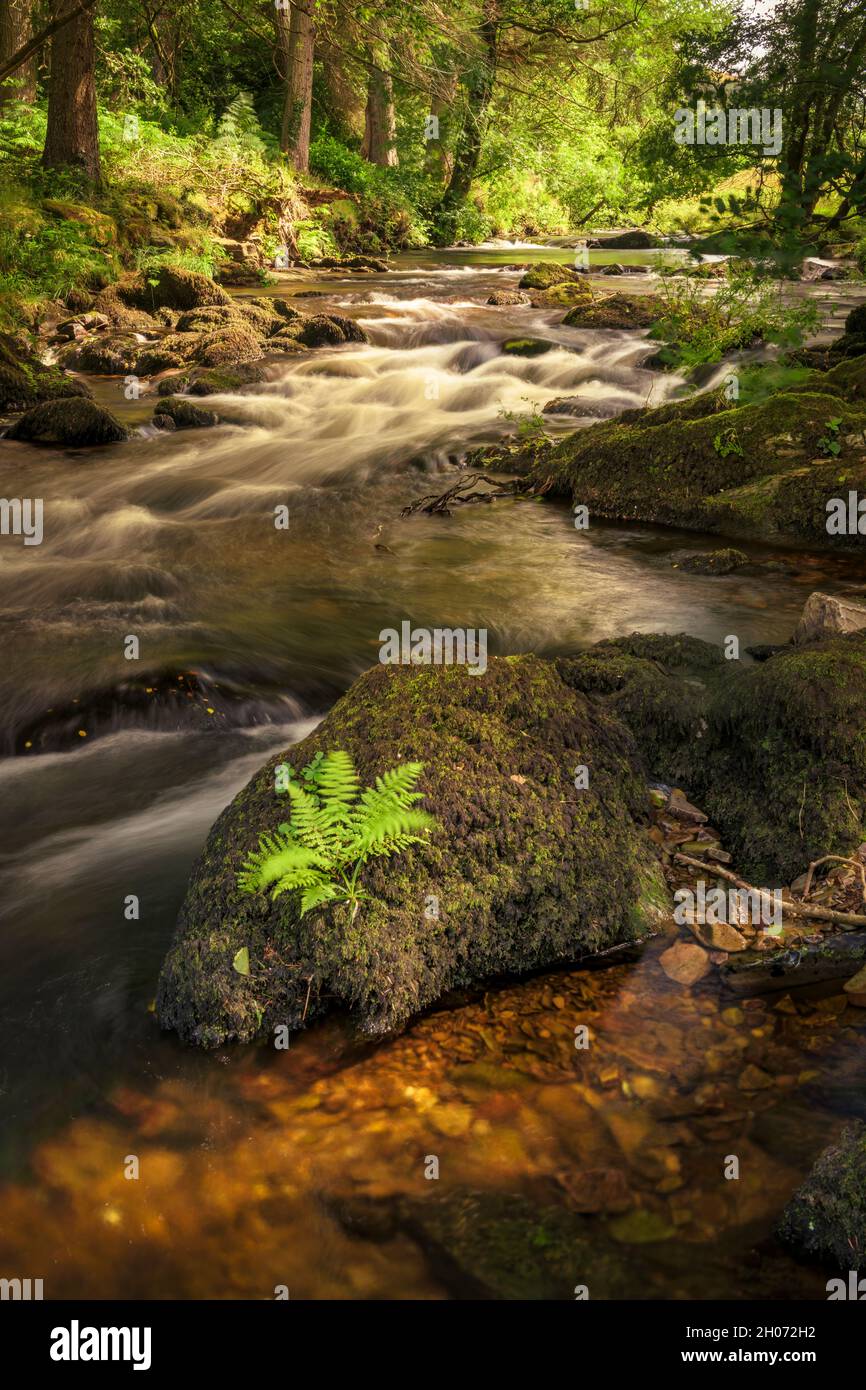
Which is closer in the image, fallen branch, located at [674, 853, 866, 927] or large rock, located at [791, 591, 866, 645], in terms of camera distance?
fallen branch, located at [674, 853, 866, 927]

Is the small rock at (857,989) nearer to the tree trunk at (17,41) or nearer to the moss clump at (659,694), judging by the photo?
the moss clump at (659,694)

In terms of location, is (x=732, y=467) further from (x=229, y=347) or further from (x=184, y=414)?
(x=229, y=347)

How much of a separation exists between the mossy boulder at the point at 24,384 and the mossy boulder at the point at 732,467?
7.17 meters

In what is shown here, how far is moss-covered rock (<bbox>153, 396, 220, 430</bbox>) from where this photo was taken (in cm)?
1270

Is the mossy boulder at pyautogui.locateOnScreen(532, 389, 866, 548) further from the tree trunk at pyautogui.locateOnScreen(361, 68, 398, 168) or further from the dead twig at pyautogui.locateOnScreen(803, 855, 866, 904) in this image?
the tree trunk at pyautogui.locateOnScreen(361, 68, 398, 168)

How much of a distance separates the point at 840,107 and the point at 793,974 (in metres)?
6.98

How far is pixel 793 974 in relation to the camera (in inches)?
140

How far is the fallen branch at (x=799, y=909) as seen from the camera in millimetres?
3670

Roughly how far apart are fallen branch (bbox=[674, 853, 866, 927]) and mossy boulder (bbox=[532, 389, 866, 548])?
5319mm

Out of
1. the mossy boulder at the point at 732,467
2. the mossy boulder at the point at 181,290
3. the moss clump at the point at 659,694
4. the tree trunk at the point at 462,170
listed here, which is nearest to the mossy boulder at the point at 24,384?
the mossy boulder at the point at 181,290

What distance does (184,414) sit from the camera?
12719 mm

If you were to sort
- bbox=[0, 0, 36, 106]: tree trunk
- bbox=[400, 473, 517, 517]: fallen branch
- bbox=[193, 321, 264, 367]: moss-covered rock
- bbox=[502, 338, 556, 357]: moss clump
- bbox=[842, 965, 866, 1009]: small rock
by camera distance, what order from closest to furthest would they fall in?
1. bbox=[842, 965, 866, 1009]: small rock
2. bbox=[400, 473, 517, 517]: fallen branch
3. bbox=[193, 321, 264, 367]: moss-covered rock
4. bbox=[502, 338, 556, 357]: moss clump
5. bbox=[0, 0, 36, 106]: tree trunk

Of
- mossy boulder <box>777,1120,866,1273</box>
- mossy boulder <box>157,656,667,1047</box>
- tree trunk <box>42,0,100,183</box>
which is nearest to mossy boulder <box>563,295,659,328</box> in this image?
tree trunk <box>42,0,100,183</box>
